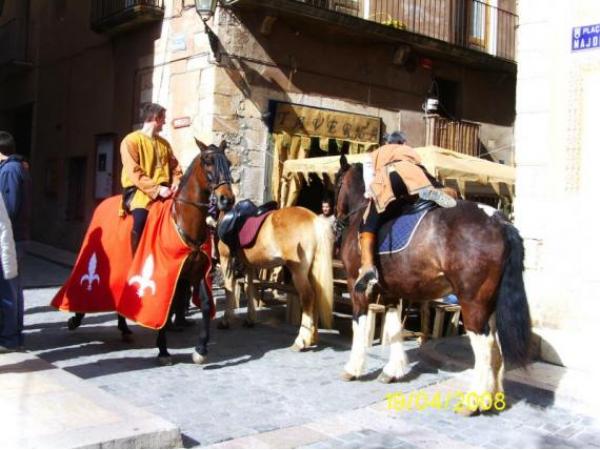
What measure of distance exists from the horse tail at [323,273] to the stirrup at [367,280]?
144 centimetres

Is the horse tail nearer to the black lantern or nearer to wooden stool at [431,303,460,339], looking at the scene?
wooden stool at [431,303,460,339]

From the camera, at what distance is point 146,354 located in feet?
21.7

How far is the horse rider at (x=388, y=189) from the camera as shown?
5473 millimetres

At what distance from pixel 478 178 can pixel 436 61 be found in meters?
5.96

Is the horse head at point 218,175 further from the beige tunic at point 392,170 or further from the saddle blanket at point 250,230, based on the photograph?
the saddle blanket at point 250,230

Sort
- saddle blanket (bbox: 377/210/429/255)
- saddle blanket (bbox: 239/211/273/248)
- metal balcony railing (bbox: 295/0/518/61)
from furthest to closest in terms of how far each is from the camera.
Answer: metal balcony railing (bbox: 295/0/518/61) < saddle blanket (bbox: 239/211/273/248) < saddle blanket (bbox: 377/210/429/255)

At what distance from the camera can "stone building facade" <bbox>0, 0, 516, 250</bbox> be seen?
452 inches

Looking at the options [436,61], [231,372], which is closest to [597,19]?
[231,372]

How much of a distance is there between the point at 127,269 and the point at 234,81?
5.65 m

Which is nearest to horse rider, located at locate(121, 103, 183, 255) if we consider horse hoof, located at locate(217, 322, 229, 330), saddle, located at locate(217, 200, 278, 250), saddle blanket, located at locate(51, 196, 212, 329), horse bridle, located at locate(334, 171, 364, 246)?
Answer: saddle blanket, located at locate(51, 196, 212, 329)

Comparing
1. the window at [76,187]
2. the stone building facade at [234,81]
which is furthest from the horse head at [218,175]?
the window at [76,187]

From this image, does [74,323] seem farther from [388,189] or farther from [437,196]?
[437,196]

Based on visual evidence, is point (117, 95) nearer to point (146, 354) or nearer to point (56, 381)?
point (146, 354)

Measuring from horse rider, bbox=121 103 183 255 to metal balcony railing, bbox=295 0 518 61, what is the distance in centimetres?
625
